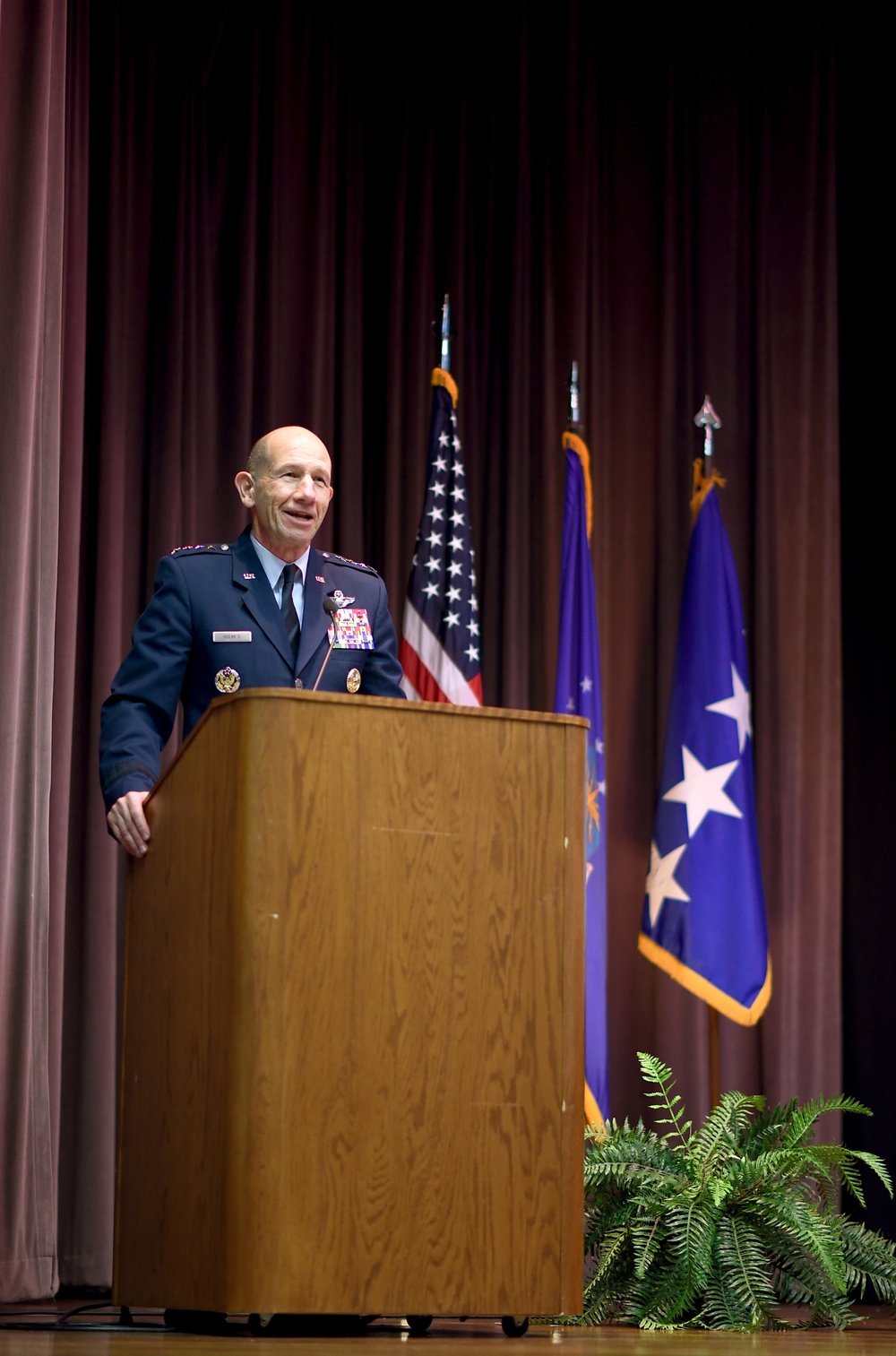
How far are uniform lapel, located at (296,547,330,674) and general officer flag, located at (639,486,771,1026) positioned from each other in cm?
231

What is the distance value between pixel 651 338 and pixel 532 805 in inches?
147

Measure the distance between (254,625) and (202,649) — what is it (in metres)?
0.10

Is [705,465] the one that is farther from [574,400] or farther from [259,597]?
[259,597]

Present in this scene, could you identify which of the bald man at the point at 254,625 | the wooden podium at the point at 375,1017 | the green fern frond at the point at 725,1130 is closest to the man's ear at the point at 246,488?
the bald man at the point at 254,625

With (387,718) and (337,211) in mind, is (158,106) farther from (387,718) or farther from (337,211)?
(387,718)

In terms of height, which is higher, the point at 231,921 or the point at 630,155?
the point at 630,155

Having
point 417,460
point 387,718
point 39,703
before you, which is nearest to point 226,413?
point 417,460

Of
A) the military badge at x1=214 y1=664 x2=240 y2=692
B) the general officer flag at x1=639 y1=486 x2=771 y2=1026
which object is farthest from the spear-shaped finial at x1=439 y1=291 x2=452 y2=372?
the military badge at x1=214 y1=664 x2=240 y2=692

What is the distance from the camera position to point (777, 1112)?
381 centimetres

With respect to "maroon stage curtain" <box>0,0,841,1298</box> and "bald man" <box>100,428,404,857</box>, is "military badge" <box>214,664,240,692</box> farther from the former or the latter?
"maroon stage curtain" <box>0,0,841,1298</box>

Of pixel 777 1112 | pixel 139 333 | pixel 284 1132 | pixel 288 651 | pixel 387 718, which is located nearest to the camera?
pixel 284 1132

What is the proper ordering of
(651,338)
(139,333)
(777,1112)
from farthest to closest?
(651,338) → (139,333) → (777,1112)

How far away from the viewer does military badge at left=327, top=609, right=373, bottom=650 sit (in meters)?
2.85

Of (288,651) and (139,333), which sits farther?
(139,333)
